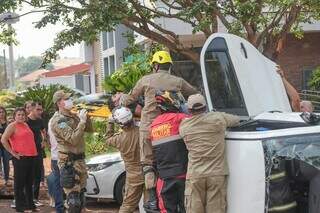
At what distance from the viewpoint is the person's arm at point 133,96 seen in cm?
560

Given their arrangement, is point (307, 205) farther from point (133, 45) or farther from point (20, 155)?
point (133, 45)

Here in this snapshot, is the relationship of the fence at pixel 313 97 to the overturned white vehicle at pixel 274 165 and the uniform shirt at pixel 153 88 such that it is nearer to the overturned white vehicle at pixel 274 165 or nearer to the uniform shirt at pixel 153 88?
the uniform shirt at pixel 153 88

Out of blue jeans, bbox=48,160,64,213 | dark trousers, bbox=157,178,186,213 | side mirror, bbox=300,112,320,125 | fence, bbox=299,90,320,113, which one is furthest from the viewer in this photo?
fence, bbox=299,90,320,113

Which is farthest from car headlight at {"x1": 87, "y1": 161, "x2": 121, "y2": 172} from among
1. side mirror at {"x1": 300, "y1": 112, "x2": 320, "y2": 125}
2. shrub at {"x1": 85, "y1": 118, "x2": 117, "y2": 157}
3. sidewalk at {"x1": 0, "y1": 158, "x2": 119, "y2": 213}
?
shrub at {"x1": 85, "y1": 118, "x2": 117, "y2": 157}

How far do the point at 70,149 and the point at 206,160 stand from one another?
3020mm

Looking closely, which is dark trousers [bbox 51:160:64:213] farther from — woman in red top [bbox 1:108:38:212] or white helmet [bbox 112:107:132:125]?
white helmet [bbox 112:107:132:125]

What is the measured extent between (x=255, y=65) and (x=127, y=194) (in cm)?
196

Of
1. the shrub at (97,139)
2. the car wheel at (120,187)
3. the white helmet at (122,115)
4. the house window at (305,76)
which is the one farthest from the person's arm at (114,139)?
the house window at (305,76)

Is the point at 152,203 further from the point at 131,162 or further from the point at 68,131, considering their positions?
the point at 68,131

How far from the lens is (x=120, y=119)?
18.8 ft

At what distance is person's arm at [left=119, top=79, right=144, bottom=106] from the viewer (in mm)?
5598

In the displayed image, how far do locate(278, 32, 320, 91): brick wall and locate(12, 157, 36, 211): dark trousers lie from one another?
13.0 metres

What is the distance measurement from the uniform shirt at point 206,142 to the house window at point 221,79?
1.86 feet

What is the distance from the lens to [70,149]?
6.83m
